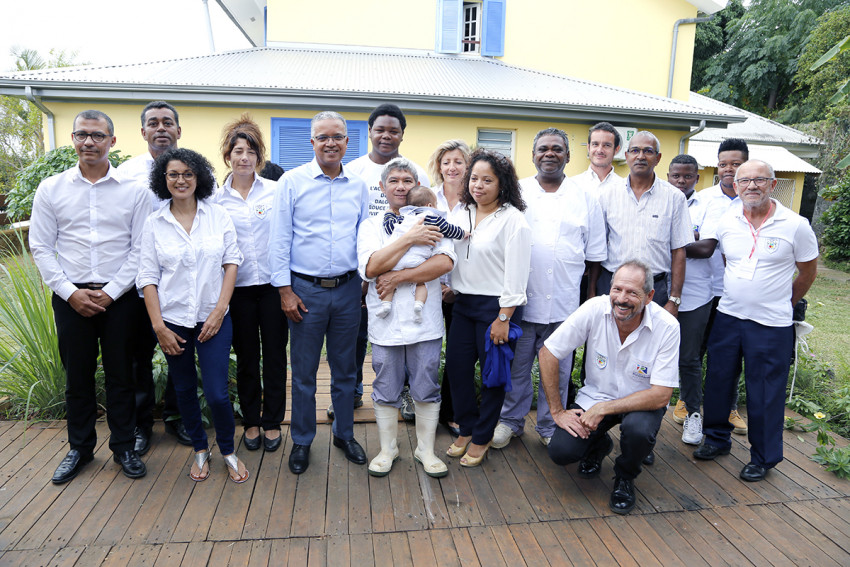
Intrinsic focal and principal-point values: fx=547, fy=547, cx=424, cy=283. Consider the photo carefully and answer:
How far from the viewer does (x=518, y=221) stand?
314cm

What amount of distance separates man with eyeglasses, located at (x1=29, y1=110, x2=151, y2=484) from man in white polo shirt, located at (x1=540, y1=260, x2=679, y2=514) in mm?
2423

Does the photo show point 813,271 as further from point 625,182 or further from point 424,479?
point 424,479

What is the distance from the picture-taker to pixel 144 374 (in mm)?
3465

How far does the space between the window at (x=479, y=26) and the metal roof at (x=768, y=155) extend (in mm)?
5585

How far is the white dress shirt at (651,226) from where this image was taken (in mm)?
3590

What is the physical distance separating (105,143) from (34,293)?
1.56 meters

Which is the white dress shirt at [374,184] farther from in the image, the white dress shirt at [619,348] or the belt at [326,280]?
the white dress shirt at [619,348]

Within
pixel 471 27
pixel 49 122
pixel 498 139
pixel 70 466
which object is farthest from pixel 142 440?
pixel 471 27

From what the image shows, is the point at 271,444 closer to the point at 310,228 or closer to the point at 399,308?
the point at 399,308

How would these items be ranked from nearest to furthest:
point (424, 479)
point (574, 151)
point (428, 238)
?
point (428, 238) → point (424, 479) → point (574, 151)

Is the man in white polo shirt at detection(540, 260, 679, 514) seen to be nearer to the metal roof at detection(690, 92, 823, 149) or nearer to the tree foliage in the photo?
the metal roof at detection(690, 92, 823, 149)

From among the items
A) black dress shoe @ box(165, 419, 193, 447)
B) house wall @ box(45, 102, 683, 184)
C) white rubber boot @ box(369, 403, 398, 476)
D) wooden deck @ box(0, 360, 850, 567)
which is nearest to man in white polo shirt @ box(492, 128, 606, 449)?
wooden deck @ box(0, 360, 850, 567)

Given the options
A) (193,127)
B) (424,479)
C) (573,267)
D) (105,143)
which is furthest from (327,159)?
(193,127)

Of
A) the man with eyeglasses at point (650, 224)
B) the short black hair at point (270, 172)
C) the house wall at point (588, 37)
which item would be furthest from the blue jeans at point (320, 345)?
the house wall at point (588, 37)
